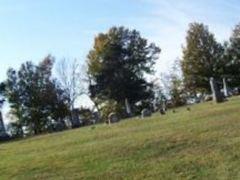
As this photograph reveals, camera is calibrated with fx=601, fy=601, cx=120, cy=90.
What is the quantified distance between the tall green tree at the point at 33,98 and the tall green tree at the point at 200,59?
44.1ft

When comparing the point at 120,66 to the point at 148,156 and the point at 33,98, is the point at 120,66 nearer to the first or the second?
the point at 33,98

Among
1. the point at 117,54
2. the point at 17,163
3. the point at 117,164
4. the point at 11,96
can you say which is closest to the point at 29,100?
the point at 11,96

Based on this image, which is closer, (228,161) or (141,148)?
(228,161)

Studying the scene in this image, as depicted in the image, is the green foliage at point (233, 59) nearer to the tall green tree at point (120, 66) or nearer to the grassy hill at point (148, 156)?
the tall green tree at point (120, 66)

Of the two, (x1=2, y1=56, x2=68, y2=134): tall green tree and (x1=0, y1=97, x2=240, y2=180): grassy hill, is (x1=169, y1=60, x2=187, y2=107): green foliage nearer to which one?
(x1=2, y1=56, x2=68, y2=134): tall green tree

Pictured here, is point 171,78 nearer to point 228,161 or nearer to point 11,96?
point 11,96

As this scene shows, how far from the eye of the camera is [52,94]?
61656 mm

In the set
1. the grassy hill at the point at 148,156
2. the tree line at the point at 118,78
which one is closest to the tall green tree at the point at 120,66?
the tree line at the point at 118,78

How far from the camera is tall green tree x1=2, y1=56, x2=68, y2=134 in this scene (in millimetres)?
59969

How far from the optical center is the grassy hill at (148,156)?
14185 millimetres

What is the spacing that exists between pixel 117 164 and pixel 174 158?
152 cm

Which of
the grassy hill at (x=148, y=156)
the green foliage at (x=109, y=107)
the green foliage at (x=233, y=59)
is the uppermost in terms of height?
the green foliage at (x=233, y=59)

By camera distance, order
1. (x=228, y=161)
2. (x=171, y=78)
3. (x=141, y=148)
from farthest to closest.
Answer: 1. (x=171, y=78)
2. (x=141, y=148)
3. (x=228, y=161)

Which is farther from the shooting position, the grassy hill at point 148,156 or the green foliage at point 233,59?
the green foliage at point 233,59
